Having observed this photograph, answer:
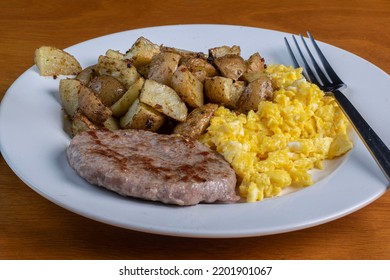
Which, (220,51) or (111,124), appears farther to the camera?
(220,51)

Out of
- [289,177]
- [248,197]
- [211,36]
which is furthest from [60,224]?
[211,36]

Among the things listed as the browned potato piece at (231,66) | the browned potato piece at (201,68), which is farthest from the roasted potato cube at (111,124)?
the browned potato piece at (231,66)

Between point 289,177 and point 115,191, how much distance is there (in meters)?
0.67

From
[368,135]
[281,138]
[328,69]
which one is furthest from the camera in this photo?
[328,69]

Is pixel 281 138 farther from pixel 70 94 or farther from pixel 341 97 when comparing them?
pixel 70 94

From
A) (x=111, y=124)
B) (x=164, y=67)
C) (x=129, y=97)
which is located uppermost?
(x=164, y=67)

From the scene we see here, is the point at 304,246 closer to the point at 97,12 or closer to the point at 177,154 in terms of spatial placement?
the point at 177,154

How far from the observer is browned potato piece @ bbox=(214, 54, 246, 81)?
315 centimetres

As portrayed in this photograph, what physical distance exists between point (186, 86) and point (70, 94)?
1.77 ft

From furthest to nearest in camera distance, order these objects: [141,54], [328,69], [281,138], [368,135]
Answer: [328,69] → [141,54] → [281,138] → [368,135]

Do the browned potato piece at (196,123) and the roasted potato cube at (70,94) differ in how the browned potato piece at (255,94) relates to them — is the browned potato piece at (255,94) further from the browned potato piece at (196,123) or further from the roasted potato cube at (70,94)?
the roasted potato cube at (70,94)

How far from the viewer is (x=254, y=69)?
3.25m

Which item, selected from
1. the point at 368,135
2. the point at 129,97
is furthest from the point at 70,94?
the point at 368,135

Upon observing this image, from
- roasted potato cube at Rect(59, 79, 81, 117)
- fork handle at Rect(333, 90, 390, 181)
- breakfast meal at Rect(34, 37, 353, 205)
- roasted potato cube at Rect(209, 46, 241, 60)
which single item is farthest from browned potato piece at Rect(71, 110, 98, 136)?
fork handle at Rect(333, 90, 390, 181)
